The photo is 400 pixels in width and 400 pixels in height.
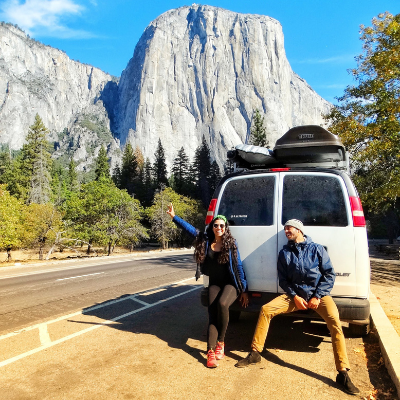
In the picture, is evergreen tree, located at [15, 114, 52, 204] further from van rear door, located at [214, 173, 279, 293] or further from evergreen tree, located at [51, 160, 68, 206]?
van rear door, located at [214, 173, 279, 293]

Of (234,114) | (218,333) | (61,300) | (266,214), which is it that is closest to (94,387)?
(218,333)

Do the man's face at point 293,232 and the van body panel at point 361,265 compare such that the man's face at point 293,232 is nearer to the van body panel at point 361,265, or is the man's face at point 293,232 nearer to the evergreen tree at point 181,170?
the van body panel at point 361,265

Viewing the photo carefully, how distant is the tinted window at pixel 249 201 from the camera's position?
4.65 m

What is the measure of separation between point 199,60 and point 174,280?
511ft

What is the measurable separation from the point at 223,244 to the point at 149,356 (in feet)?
5.28

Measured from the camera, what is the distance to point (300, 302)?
13.1ft

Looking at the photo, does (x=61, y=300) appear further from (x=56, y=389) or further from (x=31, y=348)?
(x=56, y=389)

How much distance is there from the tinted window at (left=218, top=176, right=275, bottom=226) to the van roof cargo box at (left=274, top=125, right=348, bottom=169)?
1.06 meters

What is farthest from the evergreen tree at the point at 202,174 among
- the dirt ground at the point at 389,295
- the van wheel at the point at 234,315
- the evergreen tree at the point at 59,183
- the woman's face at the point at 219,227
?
the woman's face at the point at 219,227

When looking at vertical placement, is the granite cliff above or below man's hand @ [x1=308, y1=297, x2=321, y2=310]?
above

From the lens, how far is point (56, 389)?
363cm

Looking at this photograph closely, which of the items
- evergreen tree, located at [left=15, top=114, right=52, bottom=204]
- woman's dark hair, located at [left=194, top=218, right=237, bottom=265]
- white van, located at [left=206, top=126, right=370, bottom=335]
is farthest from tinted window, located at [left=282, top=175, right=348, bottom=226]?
evergreen tree, located at [left=15, top=114, right=52, bottom=204]

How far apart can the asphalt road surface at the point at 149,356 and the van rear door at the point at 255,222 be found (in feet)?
3.25

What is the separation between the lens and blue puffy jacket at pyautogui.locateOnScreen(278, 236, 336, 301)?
3984 millimetres
